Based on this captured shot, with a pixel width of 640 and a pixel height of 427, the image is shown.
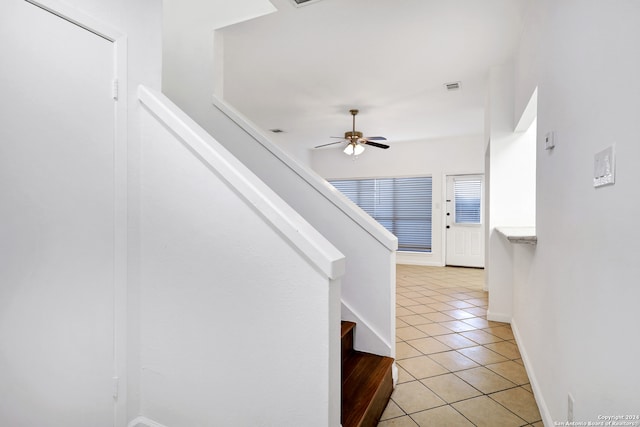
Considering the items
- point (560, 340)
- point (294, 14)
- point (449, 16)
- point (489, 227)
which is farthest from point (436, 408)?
point (294, 14)

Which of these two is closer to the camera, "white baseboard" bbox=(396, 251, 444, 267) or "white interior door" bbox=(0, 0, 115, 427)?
"white interior door" bbox=(0, 0, 115, 427)

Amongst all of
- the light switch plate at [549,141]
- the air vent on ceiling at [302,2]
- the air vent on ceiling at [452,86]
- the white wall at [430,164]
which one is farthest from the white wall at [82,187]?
the white wall at [430,164]

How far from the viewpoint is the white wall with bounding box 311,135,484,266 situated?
650 centimetres

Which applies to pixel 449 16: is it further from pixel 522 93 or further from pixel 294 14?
pixel 294 14

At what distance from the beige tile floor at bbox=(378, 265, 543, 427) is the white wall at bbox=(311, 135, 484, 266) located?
295 cm

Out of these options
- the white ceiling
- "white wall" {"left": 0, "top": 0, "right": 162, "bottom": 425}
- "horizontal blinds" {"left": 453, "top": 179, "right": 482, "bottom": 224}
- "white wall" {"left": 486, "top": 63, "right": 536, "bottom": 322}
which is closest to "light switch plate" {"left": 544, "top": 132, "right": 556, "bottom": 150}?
the white ceiling

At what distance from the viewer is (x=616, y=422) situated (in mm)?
965

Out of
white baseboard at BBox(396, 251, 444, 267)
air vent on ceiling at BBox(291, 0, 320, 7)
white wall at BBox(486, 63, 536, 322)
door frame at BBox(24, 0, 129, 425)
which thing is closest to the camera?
door frame at BBox(24, 0, 129, 425)

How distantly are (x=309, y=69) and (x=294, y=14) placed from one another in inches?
38.9

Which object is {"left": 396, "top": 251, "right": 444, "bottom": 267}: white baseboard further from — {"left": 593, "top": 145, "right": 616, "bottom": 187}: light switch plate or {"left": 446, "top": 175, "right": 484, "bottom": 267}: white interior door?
{"left": 593, "top": 145, "right": 616, "bottom": 187}: light switch plate

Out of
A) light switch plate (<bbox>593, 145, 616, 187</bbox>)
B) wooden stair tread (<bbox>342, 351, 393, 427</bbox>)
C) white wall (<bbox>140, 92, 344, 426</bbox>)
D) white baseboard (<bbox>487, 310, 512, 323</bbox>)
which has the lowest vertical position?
white baseboard (<bbox>487, 310, 512, 323</bbox>)

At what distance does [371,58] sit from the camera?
3.27 metres

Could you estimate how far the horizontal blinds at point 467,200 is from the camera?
6582mm

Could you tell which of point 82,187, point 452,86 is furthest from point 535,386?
point 452,86
